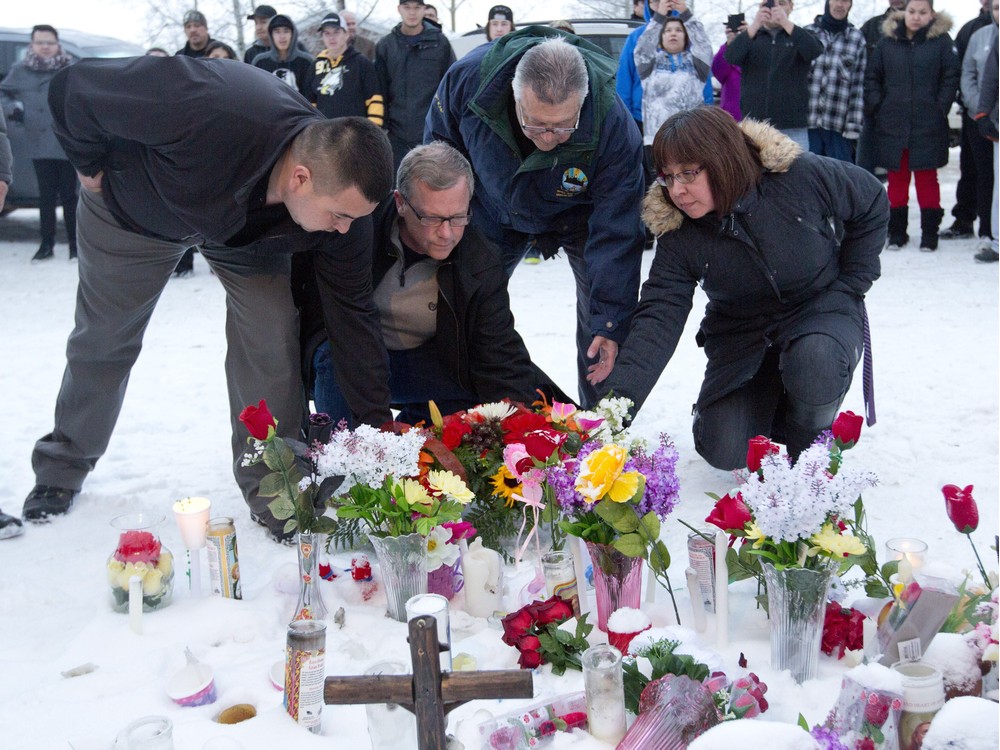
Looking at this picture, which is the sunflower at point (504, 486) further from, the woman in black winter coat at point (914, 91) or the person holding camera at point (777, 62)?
the woman in black winter coat at point (914, 91)

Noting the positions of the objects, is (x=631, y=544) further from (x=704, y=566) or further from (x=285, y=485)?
(x=285, y=485)

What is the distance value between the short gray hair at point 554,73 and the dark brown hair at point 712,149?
1.02 feet

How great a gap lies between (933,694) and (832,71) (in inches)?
248

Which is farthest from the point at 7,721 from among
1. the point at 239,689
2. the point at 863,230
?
the point at 863,230

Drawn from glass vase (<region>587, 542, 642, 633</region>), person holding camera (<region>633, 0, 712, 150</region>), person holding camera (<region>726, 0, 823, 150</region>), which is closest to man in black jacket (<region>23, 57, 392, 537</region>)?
glass vase (<region>587, 542, 642, 633</region>)

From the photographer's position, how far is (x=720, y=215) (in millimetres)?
3117

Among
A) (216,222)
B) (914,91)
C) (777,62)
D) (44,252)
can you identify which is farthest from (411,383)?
(44,252)

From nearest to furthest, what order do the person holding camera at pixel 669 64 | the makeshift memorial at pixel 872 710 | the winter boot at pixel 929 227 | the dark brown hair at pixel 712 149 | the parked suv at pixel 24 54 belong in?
the makeshift memorial at pixel 872 710
the dark brown hair at pixel 712 149
the person holding camera at pixel 669 64
the winter boot at pixel 929 227
the parked suv at pixel 24 54

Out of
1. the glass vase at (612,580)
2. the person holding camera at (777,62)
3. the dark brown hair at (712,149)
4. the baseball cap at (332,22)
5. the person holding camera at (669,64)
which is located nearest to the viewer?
the glass vase at (612,580)

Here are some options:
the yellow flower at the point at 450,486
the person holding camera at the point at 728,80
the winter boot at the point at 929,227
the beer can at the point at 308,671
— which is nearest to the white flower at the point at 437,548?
the yellow flower at the point at 450,486

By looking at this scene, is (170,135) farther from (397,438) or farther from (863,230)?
(863,230)

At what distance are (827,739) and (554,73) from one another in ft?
6.85

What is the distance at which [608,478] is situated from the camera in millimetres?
2150

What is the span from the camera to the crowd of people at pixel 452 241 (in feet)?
9.16
